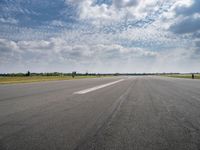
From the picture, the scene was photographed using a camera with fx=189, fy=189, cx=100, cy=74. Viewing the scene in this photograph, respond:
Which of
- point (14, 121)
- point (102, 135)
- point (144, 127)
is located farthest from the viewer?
point (14, 121)

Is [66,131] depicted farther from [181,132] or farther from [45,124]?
[181,132]

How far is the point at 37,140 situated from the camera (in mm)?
3424

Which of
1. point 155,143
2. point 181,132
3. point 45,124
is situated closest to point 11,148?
point 45,124

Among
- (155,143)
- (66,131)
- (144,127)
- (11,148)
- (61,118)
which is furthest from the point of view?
(61,118)

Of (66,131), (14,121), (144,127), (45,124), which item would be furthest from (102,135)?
(14,121)

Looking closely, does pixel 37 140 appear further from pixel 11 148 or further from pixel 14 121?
pixel 14 121

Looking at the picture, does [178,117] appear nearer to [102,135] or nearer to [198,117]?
[198,117]

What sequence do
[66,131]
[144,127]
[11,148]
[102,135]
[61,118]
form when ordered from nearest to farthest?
[11,148] → [102,135] → [66,131] → [144,127] → [61,118]

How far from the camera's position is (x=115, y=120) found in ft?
16.3

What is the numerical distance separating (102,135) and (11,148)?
161cm

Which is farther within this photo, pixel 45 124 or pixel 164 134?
pixel 45 124

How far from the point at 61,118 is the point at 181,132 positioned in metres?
3.02

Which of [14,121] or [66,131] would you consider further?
[14,121]

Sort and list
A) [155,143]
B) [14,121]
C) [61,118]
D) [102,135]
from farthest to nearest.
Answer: [61,118], [14,121], [102,135], [155,143]
